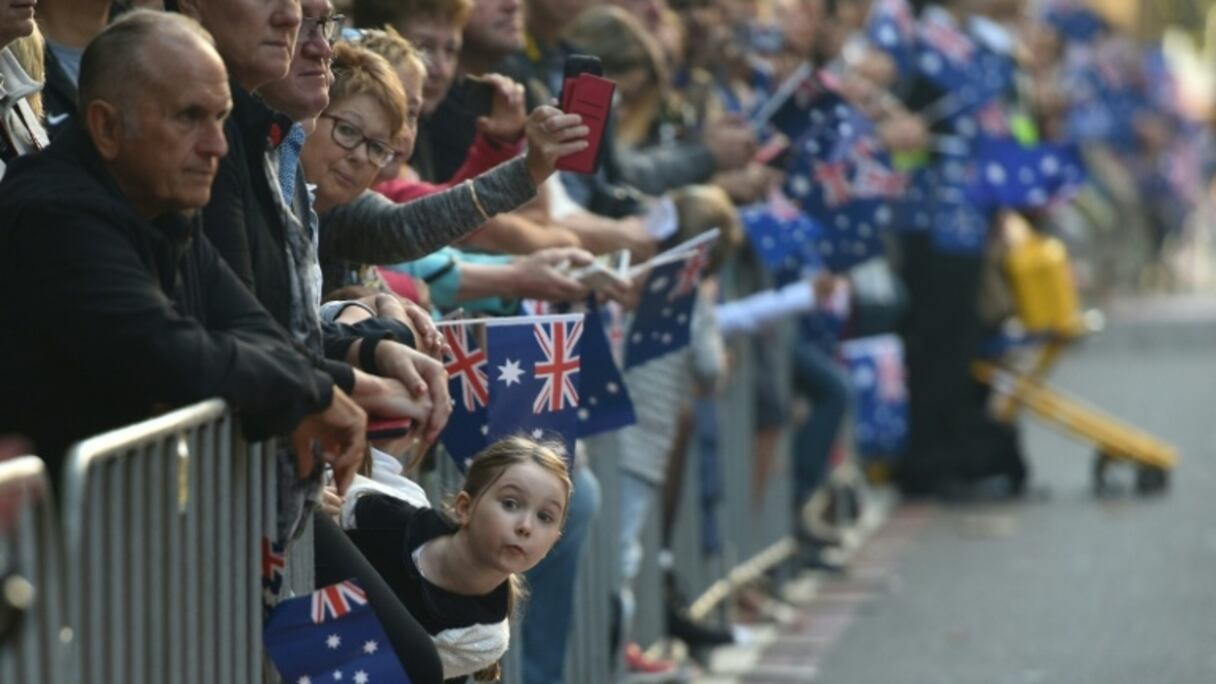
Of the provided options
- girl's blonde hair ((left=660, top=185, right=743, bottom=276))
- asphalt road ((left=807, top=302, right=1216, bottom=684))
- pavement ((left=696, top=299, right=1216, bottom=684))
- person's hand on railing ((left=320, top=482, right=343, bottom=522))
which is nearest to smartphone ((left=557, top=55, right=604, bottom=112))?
person's hand on railing ((left=320, top=482, right=343, bottom=522))

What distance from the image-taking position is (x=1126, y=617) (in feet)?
36.1

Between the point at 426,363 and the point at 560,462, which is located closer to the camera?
the point at 426,363

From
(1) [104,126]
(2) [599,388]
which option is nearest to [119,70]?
(1) [104,126]

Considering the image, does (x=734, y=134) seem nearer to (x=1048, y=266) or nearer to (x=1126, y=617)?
(x=1126, y=617)

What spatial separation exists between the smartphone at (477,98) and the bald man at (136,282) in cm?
254

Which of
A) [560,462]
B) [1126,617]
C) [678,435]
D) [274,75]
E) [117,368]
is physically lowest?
[1126,617]

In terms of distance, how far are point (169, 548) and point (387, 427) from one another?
81 cm

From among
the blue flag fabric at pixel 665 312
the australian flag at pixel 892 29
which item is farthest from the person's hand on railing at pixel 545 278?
the australian flag at pixel 892 29

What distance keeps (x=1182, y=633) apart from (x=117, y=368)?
275 inches

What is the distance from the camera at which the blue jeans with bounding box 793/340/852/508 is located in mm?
12133

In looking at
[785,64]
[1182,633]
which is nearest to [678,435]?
[1182,633]

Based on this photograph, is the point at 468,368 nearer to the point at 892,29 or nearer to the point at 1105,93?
the point at 892,29

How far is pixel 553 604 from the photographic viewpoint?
22.6ft

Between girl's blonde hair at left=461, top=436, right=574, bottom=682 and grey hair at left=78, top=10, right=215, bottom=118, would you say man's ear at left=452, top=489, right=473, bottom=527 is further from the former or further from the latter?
grey hair at left=78, top=10, right=215, bottom=118
